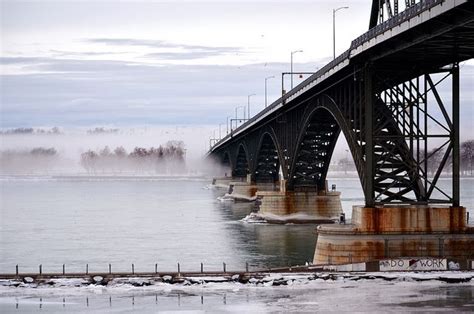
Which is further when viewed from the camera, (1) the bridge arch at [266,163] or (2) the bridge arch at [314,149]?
(1) the bridge arch at [266,163]

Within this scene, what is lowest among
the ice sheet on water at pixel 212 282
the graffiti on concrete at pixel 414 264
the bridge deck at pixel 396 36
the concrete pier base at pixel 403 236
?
the ice sheet on water at pixel 212 282

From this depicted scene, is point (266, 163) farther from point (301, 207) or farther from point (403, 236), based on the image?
point (403, 236)

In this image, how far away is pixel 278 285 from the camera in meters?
42.9

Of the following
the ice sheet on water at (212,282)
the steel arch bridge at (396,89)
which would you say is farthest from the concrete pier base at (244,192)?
the ice sheet on water at (212,282)

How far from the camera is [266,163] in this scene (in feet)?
466

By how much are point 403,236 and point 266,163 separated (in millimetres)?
92559

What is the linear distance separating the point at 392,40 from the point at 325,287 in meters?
12.8

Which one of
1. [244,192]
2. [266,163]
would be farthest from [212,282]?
[244,192]

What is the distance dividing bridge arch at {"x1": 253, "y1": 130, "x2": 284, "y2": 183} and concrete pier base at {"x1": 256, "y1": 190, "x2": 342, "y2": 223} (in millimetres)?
34376

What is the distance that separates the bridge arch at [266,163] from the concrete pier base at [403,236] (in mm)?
80674

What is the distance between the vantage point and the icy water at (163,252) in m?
38.4

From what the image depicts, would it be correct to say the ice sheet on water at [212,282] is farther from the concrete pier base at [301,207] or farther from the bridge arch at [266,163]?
the bridge arch at [266,163]

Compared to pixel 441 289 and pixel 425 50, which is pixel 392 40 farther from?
pixel 441 289

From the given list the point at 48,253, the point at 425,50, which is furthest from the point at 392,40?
the point at 48,253
